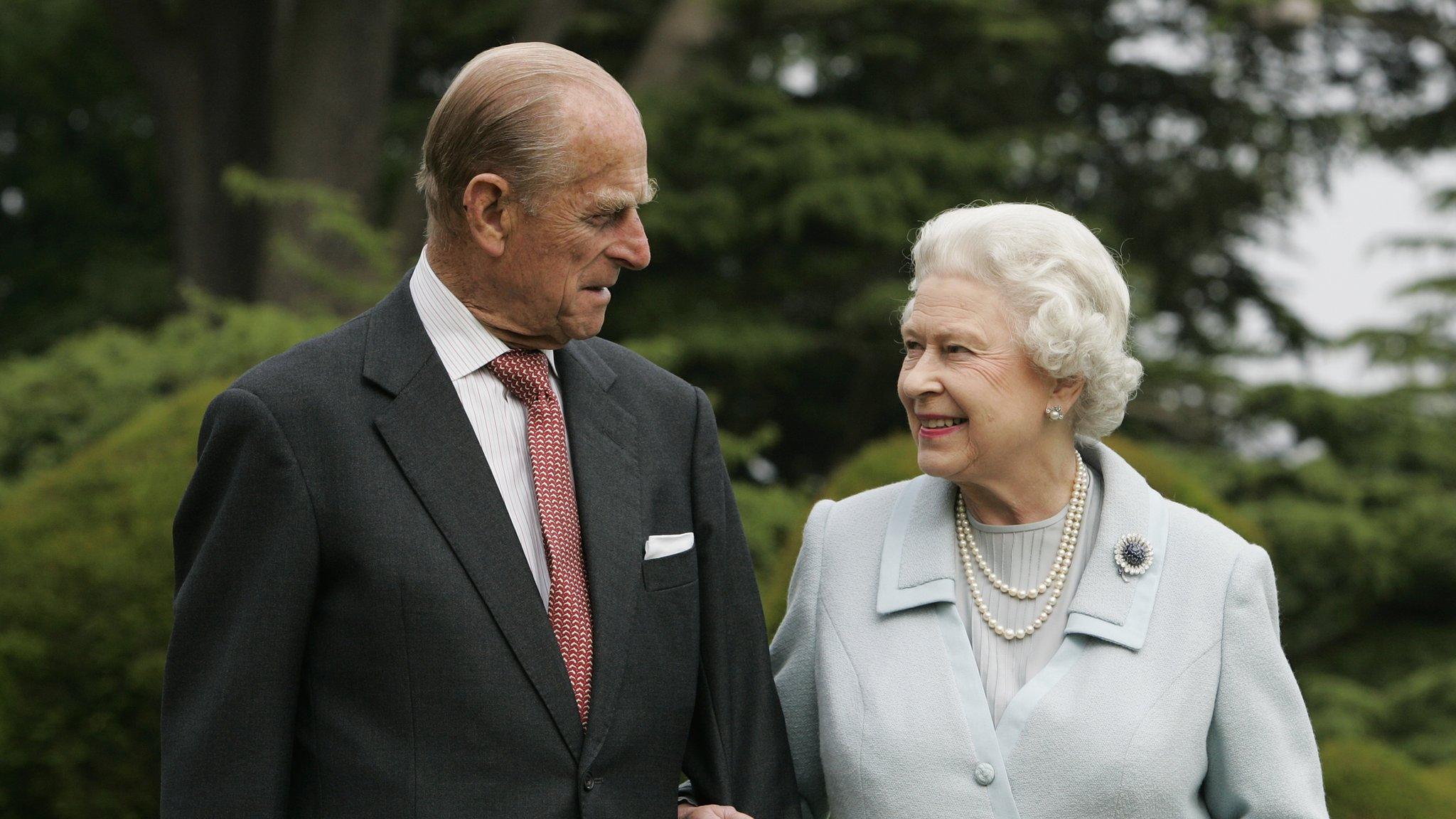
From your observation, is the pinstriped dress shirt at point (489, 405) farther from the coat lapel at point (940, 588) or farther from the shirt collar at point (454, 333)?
the coat lapel at point (940, 588)

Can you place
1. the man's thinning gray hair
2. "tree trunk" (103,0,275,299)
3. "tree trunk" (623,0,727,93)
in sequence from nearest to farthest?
the man's thinning gray hair, "tree trunk" (623,0,727,93), "tree trunk" (103,0,275,299)

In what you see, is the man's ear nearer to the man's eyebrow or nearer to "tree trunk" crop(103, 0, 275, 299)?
the man's eyebrow

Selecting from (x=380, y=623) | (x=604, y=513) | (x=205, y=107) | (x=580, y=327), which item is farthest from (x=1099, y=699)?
(x=205, y=107)

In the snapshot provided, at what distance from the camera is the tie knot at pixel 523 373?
260 centimetres

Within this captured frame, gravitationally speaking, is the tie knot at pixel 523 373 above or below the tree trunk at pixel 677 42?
below

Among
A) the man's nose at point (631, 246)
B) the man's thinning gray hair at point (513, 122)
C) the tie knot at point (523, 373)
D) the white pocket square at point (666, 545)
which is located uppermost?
the man's thinning gray hair at point (513, 122)

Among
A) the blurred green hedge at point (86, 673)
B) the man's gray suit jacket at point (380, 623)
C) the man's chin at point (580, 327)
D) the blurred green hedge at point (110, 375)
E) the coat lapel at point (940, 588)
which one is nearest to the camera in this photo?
the man's gray suit jacket at point (380, 623)

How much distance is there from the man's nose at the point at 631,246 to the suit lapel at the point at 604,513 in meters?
0.22

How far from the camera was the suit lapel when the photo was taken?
252cm

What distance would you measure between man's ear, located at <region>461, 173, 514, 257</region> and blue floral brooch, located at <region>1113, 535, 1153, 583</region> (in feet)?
3.97

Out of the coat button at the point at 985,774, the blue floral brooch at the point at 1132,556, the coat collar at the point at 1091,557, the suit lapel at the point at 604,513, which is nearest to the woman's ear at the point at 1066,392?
the coat collar at the point at 1091,557

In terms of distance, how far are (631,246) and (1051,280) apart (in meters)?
0.74

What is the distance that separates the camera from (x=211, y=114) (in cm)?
1113

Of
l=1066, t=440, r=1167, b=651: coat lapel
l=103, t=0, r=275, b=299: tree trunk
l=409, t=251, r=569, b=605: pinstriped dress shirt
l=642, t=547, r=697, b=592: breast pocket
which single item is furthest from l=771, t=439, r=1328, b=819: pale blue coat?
l=103, t=0, r=275, b=299: tree trunk
